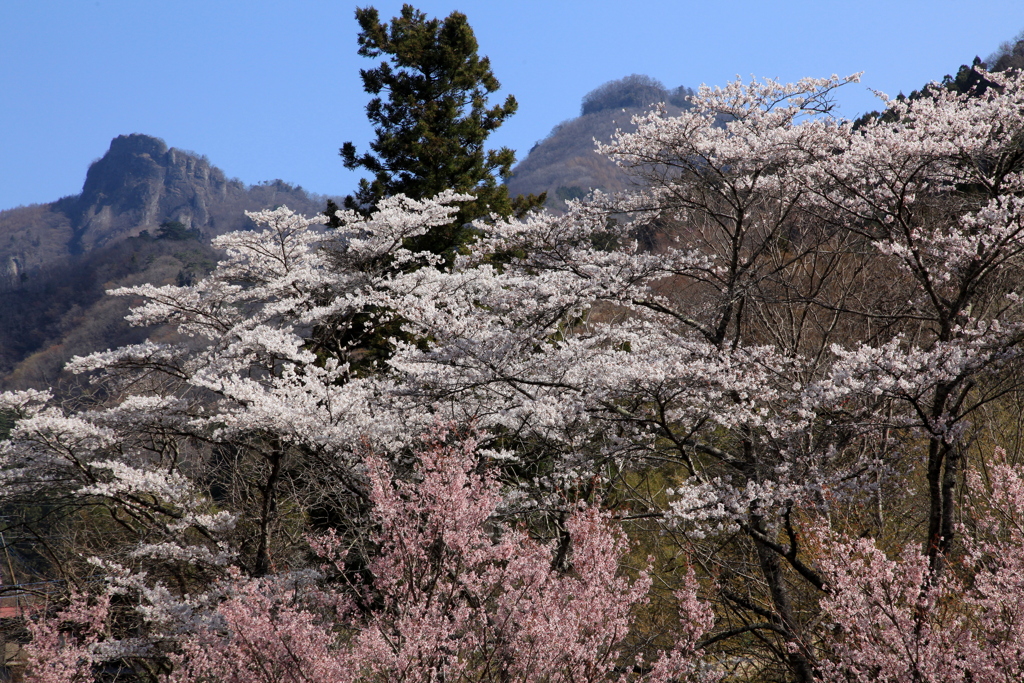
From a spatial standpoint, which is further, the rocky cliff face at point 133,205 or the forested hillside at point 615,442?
the rocky cliff face at point 133,205

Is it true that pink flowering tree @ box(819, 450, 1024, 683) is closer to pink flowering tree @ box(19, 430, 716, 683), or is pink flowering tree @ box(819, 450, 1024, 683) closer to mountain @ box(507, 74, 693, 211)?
pink flowering tree @ box(19, 430, 716, 683)

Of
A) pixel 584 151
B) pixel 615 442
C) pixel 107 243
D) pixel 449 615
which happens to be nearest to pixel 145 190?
pixel 107 243

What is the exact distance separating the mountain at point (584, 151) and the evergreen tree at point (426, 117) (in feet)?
72.4

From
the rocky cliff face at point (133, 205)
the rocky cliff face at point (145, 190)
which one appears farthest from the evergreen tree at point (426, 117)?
the rocky cliff face at point (145, 190)

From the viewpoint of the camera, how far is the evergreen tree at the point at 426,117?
1541 centimetres

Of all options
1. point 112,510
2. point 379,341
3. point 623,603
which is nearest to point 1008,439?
point 623,603

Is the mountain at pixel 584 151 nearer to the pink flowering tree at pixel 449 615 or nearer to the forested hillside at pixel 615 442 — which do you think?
the forested hillside at pixel 615 442

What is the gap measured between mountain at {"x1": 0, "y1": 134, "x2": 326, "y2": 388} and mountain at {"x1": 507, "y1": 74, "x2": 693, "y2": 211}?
21091mm

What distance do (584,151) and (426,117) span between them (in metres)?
58.8

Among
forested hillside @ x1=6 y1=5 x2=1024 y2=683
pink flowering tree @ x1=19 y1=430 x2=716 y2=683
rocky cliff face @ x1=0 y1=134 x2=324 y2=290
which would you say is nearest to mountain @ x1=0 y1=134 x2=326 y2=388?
rocky cliff face @ x1=0 y1=134 x2=324 y2=290

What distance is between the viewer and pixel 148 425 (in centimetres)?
881

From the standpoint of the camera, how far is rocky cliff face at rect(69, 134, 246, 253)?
288 ft

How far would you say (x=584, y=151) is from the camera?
235 feet

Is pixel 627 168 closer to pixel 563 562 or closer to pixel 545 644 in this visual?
pixel 563 562
